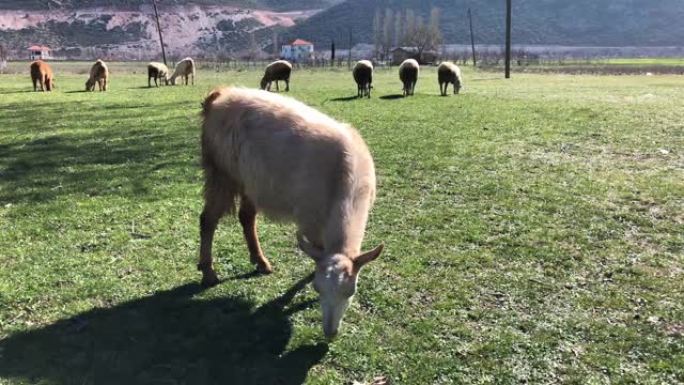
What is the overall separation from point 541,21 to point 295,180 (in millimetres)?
182565

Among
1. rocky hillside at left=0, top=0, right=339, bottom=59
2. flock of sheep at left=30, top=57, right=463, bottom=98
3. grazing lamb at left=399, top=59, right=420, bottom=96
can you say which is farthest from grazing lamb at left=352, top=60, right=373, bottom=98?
rocky hillside at left=0, top=0, right=339, bottom=59

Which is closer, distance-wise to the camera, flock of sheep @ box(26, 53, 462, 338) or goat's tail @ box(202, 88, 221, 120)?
flock of sheep @ box(26, 53, 462, 338)

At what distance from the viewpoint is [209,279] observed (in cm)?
579

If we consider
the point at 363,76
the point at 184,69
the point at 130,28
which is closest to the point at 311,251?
the point at 363,76

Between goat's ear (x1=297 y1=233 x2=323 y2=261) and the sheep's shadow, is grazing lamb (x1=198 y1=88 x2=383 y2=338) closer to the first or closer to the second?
goat's ear (x1=297 y1=233 x2=323 y2=261)

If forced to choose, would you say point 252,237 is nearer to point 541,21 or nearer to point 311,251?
point 311,251

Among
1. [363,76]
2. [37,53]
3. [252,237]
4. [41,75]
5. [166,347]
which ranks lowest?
[166,347]

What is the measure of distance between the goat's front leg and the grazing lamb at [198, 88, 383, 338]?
0.01m

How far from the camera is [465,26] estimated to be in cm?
16262

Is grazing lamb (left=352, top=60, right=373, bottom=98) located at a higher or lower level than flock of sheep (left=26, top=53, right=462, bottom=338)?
higher

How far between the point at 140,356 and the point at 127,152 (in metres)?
8.34

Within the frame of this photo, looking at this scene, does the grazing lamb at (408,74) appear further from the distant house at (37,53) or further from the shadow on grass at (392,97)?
the distant house at (37,53)

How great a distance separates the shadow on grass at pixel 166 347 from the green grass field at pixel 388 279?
2 centimetres

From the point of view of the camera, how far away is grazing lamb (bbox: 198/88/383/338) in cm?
436
